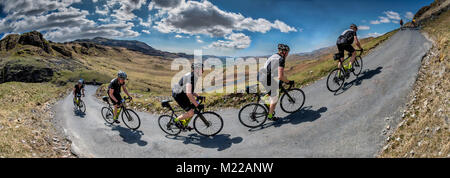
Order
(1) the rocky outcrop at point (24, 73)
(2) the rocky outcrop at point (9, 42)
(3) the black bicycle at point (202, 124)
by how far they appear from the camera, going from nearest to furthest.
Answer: (3) the black bicycle at point (202, 124), (1) the rocky outcrop at point (24, 73), (2) the rocky outcrop at point (9, 42)

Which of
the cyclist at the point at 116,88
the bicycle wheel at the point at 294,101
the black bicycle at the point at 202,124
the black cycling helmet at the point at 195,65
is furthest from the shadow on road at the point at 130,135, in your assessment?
the bicycle wheel at the point at 294,101

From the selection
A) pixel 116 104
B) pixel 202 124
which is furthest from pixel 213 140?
pixel 116 104

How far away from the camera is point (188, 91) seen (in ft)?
26.2

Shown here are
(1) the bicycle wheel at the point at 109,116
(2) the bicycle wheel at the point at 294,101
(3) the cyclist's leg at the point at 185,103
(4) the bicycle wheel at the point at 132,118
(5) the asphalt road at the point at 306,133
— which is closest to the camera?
(5) the asphalt road at the point at 306,133

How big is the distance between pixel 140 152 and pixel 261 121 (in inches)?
227

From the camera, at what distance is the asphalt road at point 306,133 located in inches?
284

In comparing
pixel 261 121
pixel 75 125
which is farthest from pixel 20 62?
pixel 261 121

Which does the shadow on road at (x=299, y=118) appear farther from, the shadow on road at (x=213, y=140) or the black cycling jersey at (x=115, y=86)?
the black cycling jersey at (x=115, y=86)

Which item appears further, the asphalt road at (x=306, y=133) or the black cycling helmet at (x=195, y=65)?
the black cycling helmet at (x=195, y=65)

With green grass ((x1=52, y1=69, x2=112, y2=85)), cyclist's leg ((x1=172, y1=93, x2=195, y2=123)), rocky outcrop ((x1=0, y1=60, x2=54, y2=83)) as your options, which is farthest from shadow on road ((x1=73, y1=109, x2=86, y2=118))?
rocky outcrop ((x1=0, y1=60, x2=54, y2=83))

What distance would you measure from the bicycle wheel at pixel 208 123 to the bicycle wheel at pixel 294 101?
3445 mm

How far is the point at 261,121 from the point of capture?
387 inches
